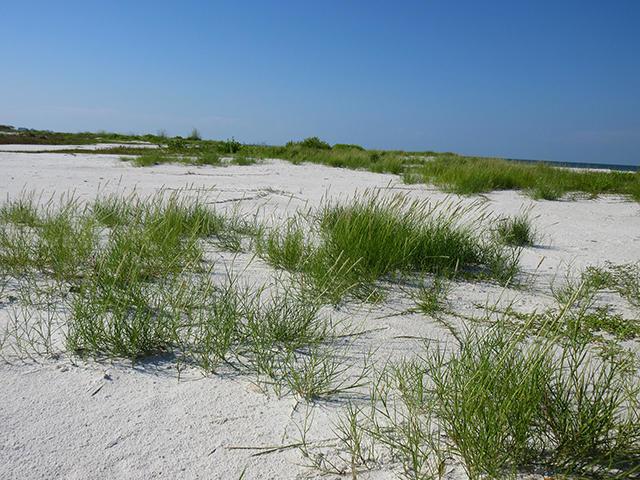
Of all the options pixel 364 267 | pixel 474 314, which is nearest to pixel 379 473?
pixel 474 314

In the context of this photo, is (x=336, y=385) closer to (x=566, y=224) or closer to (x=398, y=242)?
(x=398, y=242)

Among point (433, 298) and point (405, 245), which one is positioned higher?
point (405, 245)

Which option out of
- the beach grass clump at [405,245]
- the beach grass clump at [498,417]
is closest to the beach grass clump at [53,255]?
the beach grass clump at [405,245]

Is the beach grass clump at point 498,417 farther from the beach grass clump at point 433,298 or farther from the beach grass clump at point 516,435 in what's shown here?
the beach grass clump at point 433,298

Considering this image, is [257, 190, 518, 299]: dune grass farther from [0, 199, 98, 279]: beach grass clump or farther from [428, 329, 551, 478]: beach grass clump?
[428, 329, 551, 478]: beach grass clump

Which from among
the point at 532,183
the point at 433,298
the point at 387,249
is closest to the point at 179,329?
the point at 433,298

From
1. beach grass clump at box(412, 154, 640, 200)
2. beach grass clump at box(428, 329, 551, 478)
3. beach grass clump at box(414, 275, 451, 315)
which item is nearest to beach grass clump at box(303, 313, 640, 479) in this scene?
beach grass clump at box(428, 329, 551, 478)

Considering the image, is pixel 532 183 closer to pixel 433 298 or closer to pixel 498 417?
pixel 433 298

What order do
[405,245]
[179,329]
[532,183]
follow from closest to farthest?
[179,329]
[405,245]
[532,183]

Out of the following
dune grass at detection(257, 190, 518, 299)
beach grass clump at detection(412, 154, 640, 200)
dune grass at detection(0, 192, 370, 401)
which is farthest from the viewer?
beach grass clump at detection(412, 154, 640, 200)

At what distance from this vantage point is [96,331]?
1.68 meters

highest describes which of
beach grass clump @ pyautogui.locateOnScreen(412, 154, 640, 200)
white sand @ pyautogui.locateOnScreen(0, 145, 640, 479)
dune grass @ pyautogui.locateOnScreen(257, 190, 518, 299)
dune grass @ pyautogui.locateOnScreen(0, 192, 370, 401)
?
beach grass clump @ pyautogui.locateOnScreen(412, 154, 640, 200)

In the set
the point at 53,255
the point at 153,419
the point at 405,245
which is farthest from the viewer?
the point at 405,245

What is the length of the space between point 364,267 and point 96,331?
1370 mm
